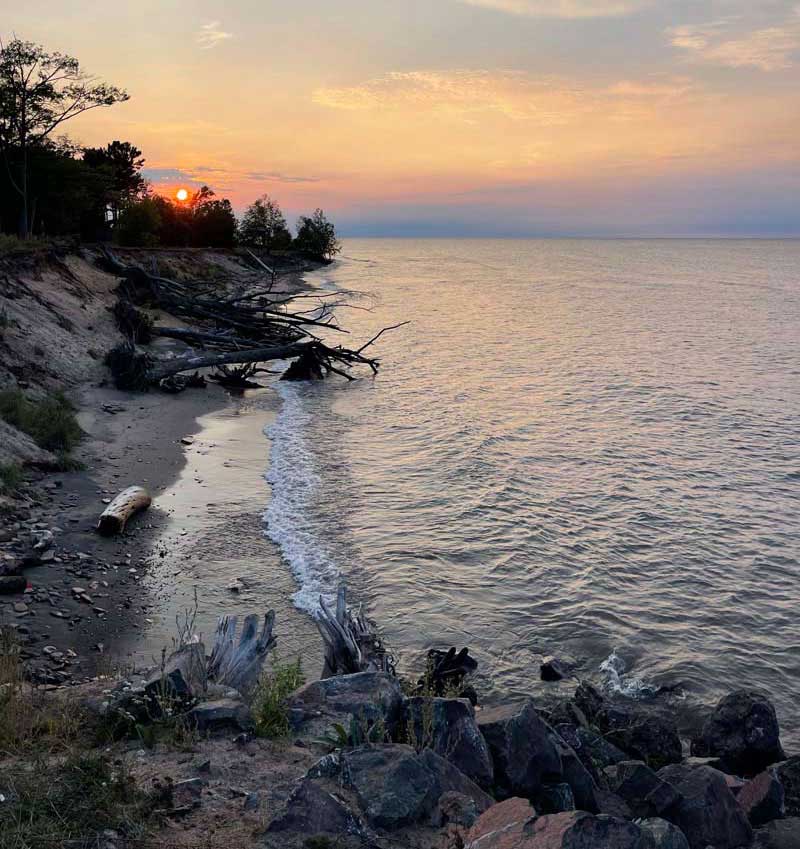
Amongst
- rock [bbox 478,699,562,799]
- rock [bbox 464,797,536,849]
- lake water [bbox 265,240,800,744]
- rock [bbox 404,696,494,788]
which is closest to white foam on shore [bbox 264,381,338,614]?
lake water [bbox 265,240,800,744]

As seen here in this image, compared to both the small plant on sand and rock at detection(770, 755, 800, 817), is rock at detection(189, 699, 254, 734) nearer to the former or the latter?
the small plant on sand

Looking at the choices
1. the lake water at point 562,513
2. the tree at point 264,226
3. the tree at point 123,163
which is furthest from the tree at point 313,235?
the lake water at point 562,513

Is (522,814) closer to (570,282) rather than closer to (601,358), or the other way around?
(601,358)

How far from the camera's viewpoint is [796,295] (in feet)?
292

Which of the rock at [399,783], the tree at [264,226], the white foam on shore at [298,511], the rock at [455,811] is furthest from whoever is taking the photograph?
the tree at [264,226]

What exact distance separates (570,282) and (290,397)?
3627 inches

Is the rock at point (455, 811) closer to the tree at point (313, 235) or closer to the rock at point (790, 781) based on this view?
the rock at point (790, 781)

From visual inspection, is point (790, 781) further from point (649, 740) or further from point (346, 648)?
point (346, 648)

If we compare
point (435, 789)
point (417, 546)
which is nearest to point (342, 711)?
point (435, 789)

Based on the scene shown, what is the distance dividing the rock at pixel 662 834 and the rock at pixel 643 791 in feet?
3.03

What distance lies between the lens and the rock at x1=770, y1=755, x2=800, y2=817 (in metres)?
7.07

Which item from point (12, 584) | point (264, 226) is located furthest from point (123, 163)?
point (12, 584)

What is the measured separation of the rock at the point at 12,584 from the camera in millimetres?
10312

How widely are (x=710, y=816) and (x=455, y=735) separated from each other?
2.21m
